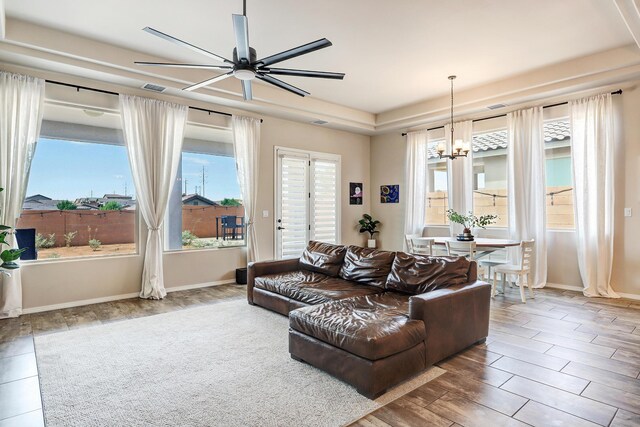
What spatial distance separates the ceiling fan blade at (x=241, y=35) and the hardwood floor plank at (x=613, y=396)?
3.49 meters

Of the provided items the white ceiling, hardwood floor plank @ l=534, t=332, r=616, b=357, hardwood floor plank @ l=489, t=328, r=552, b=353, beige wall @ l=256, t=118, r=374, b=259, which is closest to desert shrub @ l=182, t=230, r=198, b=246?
beige wall @ l=256, t=118, r=374, b=259

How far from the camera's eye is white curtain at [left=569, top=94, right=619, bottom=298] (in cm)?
498

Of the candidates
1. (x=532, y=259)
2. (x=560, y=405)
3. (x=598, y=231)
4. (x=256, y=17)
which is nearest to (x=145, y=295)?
(x=256, y=17)

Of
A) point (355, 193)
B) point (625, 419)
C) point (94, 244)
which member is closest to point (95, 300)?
point (94, 244)

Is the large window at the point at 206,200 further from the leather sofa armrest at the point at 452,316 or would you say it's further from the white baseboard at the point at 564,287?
the white baseboard at the point at 564,287

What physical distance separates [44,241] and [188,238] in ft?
6.06

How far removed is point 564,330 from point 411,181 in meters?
4.12

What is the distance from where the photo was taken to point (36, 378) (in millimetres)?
2672

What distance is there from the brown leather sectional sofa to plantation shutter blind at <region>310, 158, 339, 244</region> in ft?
9.11

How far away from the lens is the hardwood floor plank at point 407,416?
2.12m

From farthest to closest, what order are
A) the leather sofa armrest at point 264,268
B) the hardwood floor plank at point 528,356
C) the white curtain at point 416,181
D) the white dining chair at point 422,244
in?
1. the white curtain at point 416,181
2. the white dining chair at point 422,244
3. the leather sofa armrest at point 264,268
4. the hardwood floor plank at point 528,356

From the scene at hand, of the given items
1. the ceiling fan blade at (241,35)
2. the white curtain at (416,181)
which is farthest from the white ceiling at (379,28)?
the white curtain at (416,181)

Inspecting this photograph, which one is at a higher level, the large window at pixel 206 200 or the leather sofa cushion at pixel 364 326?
the large window at pixel 206 200

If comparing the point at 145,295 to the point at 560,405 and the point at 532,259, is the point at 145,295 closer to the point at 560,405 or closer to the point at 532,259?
the point at 560,405
